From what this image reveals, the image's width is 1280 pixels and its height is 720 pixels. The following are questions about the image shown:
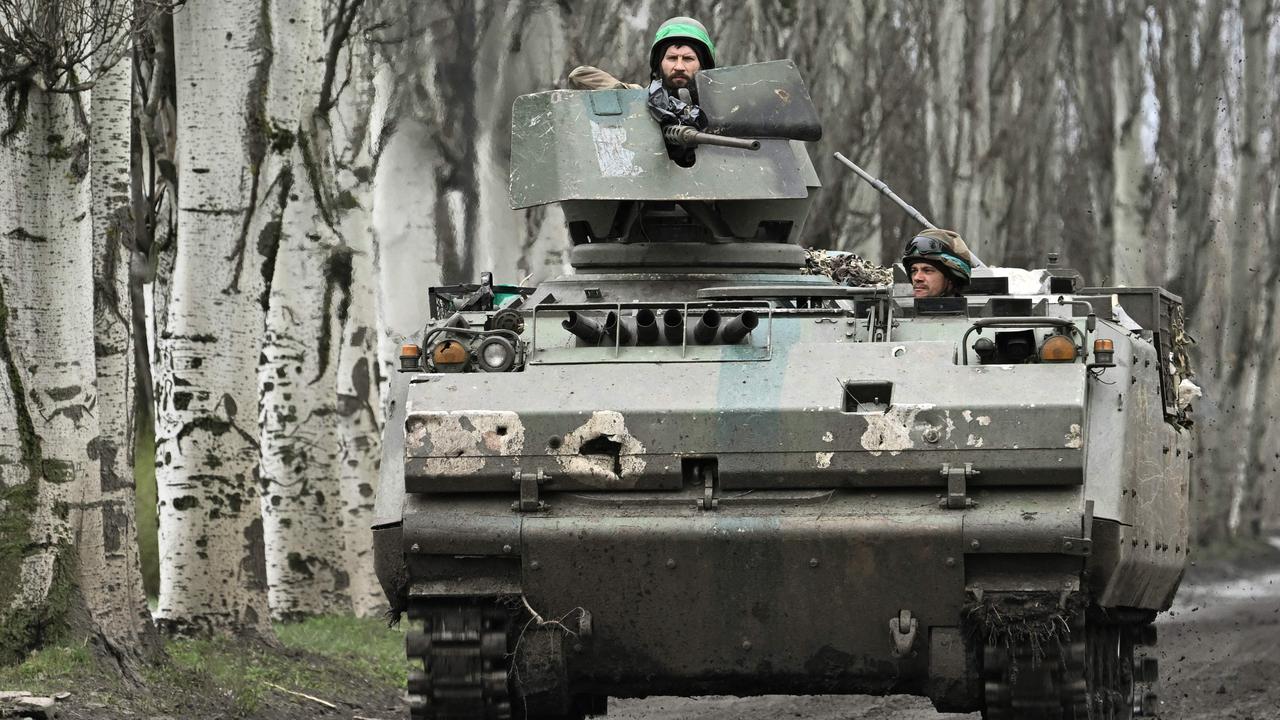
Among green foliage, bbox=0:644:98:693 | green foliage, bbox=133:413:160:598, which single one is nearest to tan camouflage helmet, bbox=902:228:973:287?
green foliage, bbox=0:644:98:693

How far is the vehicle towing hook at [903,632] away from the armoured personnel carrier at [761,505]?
0.01 metres

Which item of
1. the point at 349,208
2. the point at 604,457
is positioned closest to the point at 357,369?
the point at 349,208

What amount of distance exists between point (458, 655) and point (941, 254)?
355 centimetres

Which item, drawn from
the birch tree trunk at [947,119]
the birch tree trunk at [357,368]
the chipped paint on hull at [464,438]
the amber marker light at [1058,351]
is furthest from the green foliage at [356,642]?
the birch tree trunk at [947,119]

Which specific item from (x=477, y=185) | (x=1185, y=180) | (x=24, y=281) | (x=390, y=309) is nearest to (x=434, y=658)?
(x=24, y=281)

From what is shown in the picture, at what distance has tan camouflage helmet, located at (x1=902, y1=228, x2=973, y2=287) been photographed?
1220 cm

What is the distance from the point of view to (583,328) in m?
10.8

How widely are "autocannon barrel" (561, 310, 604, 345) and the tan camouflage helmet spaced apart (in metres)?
2.13

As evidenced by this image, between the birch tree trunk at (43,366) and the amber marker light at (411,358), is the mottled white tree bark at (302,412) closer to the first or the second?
the birch tree trunk at (43,366)

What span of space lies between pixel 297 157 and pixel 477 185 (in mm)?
9607

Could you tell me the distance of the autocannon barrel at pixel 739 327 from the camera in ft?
34.8

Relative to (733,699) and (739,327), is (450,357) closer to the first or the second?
(739,327)

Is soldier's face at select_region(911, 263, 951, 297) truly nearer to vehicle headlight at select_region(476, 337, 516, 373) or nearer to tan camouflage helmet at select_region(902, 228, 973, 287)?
tan camouflage helmet at select_region(902, 228, 973, 287)

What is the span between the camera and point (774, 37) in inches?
1157
